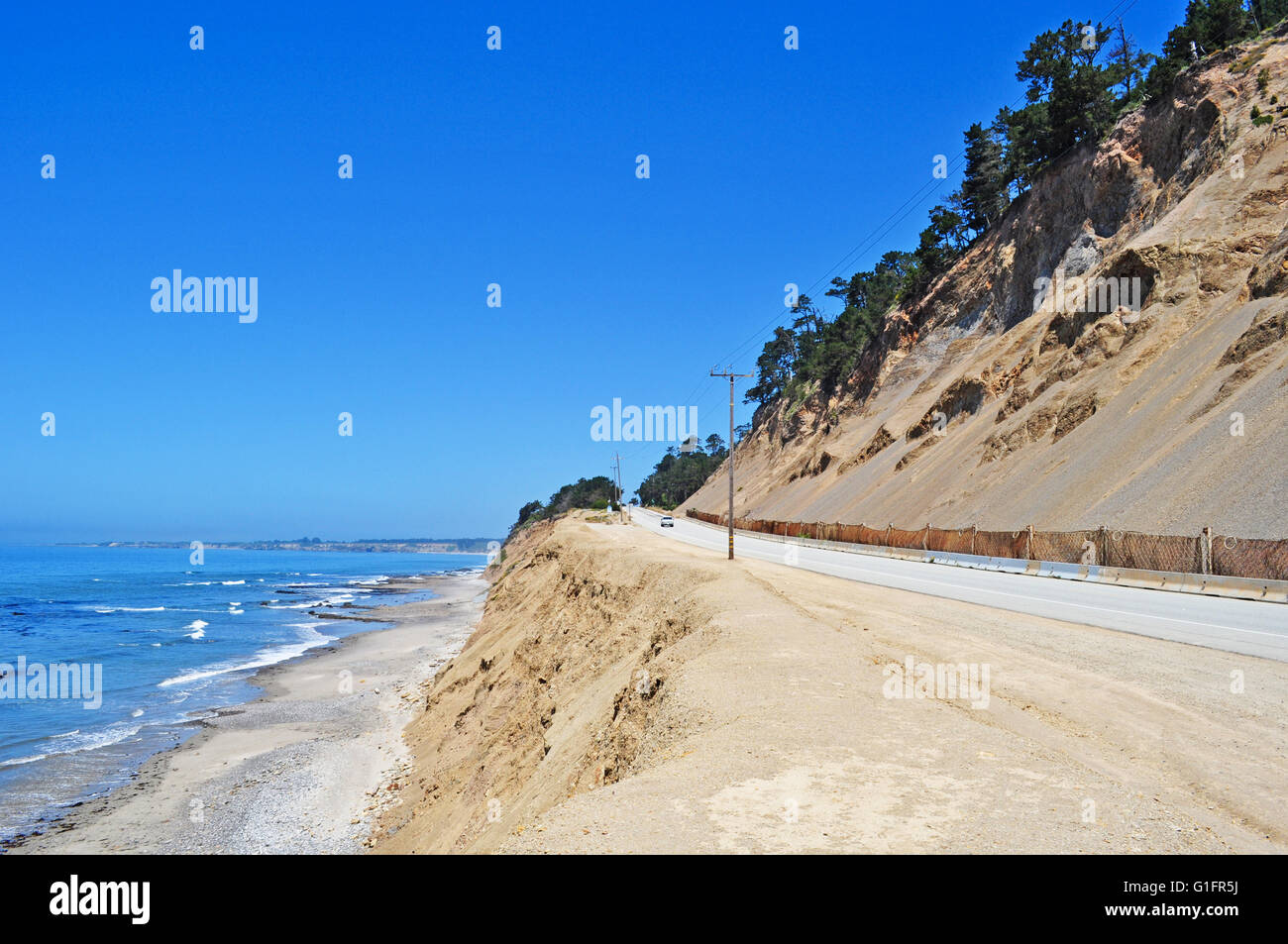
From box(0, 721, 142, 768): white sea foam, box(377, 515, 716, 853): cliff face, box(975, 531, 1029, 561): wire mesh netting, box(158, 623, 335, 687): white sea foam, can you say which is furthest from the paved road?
box(158, 623, 335, 687): white sea foam

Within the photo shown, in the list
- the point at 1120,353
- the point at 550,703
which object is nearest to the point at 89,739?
the point at 550,703

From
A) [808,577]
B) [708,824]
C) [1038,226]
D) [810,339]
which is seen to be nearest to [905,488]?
[1038,226]

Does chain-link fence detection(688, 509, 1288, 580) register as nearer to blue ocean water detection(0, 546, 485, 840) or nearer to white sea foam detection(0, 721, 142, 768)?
blue ocean water detection(0, 546, 485, 840)

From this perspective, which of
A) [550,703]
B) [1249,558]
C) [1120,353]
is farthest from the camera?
[1120,353]

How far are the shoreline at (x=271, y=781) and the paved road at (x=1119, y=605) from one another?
15.8m

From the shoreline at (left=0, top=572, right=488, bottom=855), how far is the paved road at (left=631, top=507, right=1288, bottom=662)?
15.8 meters

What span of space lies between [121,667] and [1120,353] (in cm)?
5070

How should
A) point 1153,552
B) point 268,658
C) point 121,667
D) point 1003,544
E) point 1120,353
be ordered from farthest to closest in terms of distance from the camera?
point 1120,353, point 268,658, point 121,667, point 1003,544, point 1153,552

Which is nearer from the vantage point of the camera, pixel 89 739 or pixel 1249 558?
pixel 1249 558

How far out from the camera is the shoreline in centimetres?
1599

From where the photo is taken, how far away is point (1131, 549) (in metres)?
24.8

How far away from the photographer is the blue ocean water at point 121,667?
66.6ft

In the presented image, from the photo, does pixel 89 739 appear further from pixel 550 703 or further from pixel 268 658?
pixel 268 658
